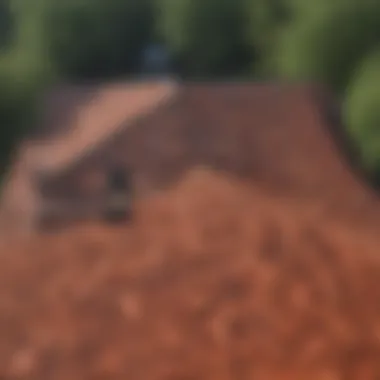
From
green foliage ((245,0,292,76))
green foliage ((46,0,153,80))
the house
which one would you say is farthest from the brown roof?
green foliage ((245,0,292,76))

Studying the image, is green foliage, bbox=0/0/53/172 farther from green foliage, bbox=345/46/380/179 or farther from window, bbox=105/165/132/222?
green foliage, bbox=345/46/380/179

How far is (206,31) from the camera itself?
189 centimetres

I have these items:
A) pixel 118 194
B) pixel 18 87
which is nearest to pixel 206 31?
pixel 118 194

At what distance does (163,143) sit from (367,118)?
1.31 ft

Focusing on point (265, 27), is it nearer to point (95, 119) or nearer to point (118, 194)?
point (95, 119)

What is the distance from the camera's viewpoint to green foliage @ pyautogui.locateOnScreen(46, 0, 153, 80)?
5.77 feet

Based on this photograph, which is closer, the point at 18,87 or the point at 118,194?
the point at 18,87

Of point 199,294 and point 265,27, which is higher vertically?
point 265,27

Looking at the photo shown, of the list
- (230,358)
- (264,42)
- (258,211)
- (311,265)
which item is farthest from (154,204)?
(264,42)

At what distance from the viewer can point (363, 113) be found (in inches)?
65.4

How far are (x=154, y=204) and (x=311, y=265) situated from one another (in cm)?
31

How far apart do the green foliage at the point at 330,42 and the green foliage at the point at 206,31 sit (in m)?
0.12

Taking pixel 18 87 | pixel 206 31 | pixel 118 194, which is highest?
pixel 18 87

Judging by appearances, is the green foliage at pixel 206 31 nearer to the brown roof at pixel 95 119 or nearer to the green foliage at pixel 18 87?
the brown roof at pixel 95 119
